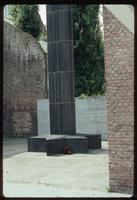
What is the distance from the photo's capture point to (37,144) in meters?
13.0

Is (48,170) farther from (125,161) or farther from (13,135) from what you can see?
(13,135)

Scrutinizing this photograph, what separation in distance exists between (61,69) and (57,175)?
4.96 m

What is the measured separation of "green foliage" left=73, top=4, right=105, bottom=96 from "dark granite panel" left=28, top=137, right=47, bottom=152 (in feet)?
26.7

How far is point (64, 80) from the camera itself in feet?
42.7

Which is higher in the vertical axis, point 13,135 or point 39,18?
point 39,18

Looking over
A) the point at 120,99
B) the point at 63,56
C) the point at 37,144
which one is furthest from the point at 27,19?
the point at 120,99

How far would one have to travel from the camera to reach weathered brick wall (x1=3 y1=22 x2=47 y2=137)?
774 inches

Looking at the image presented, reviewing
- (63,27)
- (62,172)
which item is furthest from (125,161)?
(63,27)

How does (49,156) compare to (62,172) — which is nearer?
(62,172)

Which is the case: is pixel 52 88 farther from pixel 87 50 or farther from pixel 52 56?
pixel 87 50

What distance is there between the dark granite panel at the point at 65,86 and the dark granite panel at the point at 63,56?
0.64ft

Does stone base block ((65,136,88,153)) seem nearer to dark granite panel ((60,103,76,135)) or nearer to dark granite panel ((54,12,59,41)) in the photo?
dark granite panel ((60,103,76,135))


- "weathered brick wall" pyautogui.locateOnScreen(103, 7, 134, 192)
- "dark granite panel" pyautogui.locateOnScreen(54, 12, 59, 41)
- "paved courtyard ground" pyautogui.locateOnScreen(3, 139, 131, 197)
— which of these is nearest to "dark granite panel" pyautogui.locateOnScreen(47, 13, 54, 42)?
"dark granite panel" pyautogui.locateOnScreen(54, 12, 59, 41)
